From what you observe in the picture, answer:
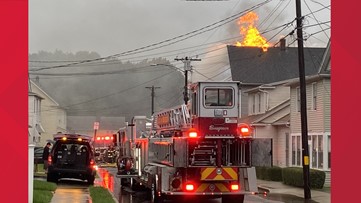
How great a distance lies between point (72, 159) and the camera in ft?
73.6

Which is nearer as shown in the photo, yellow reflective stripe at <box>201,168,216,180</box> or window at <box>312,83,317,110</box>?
yellow reflective stripe at <box>201,168,216,180</box>

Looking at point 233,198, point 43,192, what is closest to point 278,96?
point 233,198

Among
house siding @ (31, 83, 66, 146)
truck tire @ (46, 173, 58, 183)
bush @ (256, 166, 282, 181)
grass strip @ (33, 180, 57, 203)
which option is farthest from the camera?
house siding @ (31, 83, 66, 146)

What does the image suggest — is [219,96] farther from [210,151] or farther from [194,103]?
[210,151]

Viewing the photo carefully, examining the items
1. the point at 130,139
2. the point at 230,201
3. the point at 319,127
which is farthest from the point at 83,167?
the point at 319,127

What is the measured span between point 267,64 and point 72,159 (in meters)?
24.2

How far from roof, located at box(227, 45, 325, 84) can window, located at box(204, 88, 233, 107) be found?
26.2m

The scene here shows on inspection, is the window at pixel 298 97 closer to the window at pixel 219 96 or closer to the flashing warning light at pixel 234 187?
the window at pixel 219 96

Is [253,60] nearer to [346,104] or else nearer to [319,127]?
[319,127]

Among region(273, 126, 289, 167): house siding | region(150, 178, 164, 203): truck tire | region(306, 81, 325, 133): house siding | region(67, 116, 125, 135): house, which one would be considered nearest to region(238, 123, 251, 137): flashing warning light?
region(150, 178, 164, 203): truck tire

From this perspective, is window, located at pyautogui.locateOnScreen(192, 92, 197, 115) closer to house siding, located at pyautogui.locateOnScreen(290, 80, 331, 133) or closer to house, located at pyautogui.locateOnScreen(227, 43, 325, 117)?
house siding, located at pyautogui.locateOnScreen(290, 80, 331, 133)

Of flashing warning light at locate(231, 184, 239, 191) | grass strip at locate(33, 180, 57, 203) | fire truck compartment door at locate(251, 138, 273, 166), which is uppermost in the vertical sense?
fire truck compartment door at locate(251, 138, 273, 166)

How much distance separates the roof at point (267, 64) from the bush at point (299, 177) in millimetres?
16004

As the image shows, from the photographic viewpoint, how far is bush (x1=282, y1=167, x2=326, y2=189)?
24.2 meters
